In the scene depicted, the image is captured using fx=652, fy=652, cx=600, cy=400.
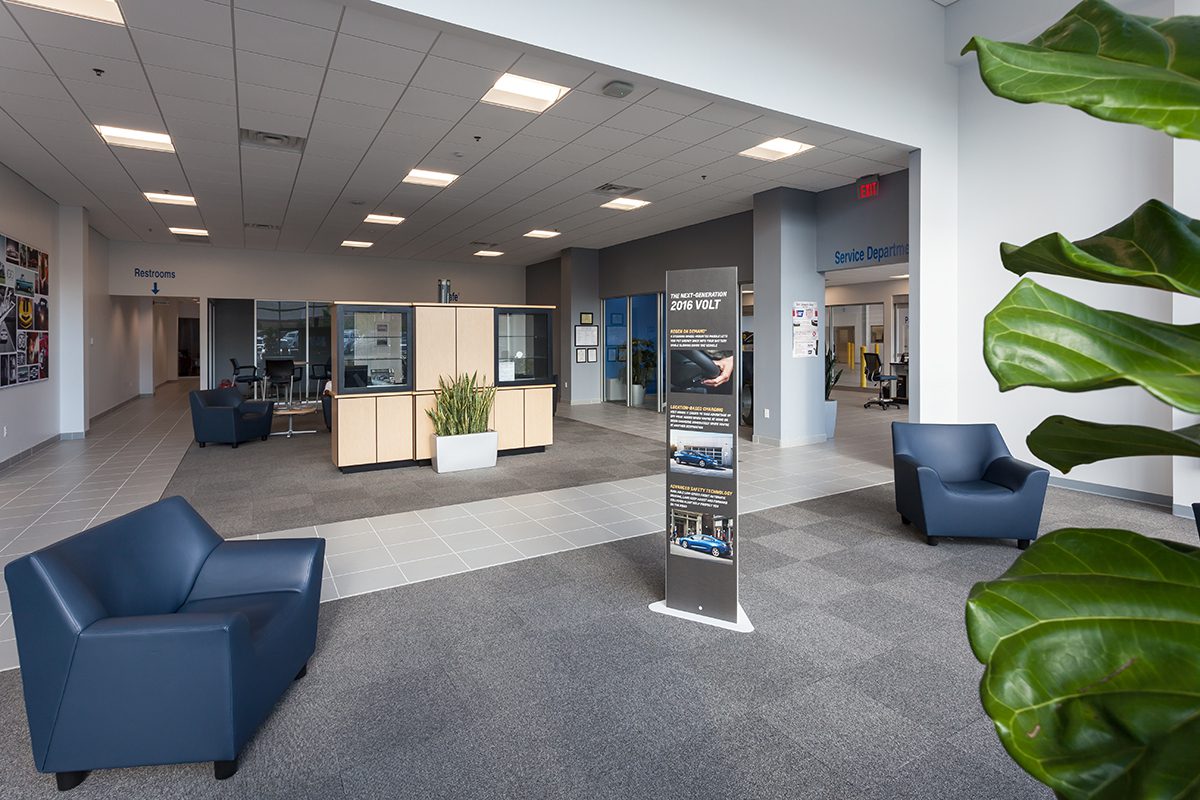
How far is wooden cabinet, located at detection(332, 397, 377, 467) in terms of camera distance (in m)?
7.27

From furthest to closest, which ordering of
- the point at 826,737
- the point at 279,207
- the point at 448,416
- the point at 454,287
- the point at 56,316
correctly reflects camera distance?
the point at 454,287, the point at 279,207, the point at 56,316, the point at 448,416, the point at 826,737

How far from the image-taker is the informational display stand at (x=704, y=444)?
3312mm

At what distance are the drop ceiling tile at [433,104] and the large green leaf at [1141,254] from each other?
19.2ft

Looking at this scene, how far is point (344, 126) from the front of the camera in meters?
6.34

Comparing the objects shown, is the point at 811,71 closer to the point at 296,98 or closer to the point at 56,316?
the point at 296,98

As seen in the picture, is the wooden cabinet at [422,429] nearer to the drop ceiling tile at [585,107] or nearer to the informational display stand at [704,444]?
the drop ceiling tile at [585,107]

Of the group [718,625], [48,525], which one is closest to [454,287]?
[48,525]

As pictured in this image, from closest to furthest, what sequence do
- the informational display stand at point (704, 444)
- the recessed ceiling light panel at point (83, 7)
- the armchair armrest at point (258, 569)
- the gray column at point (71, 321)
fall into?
the armchair armrest at point (258, 569), the informational display stand at point (704, 444), the recessed ceiling light panel at point (83, 7), the gray column at point (71, 321)

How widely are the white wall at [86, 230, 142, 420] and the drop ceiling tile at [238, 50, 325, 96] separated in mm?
7435

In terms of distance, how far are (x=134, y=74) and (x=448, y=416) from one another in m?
4.13

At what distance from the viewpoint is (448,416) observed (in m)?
7.54

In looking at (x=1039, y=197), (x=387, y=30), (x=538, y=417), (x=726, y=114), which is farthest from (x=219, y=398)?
(x=1039, y=197)

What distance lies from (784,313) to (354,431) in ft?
18.5

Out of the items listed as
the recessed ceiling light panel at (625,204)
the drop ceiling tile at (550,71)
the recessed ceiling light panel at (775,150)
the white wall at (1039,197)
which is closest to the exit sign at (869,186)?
the white wall at (1039,197)
